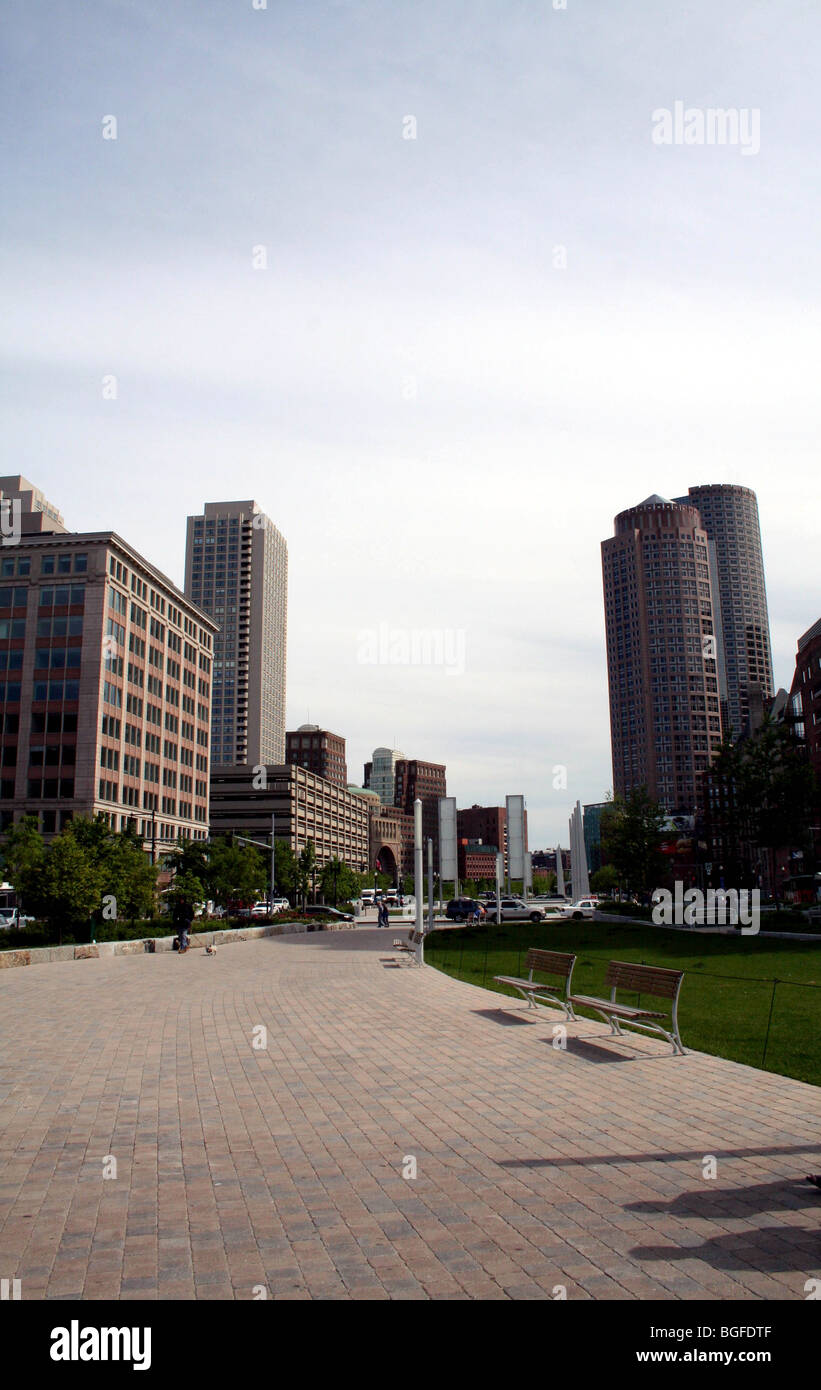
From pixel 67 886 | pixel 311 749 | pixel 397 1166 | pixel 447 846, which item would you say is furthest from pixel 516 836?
pixel 311 749

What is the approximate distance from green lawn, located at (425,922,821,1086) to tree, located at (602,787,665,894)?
1712 centimetres

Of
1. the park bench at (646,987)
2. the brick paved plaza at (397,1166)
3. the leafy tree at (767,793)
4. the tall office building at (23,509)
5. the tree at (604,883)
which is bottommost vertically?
the tree at (604,883)

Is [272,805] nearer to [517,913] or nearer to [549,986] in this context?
[517,913]

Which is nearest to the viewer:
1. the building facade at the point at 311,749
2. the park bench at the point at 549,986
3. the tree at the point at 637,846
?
the park bench at the point at 549,986

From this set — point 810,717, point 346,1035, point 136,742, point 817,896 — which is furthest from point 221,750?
point 346,1035

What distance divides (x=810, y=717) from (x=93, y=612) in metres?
64.2

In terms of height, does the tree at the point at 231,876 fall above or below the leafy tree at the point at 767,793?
below

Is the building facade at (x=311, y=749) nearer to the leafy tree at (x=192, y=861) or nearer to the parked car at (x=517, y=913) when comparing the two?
the parked car at (x=517, y=913)

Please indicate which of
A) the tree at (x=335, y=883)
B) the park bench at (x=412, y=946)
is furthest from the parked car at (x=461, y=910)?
the tree at (x=335, y=883)

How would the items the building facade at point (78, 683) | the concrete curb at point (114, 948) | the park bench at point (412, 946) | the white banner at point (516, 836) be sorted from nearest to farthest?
the concrete curb at point (114, 948) → the park bench at point (412, 946) → the white banner at point (516, 836) → the building facade at point (78, 683)

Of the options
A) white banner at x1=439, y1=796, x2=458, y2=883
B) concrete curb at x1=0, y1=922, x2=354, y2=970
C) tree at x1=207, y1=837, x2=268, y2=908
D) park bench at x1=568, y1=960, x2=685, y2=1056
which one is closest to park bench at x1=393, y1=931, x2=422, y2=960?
white banner at x1=439, y1=796, x2=458, y2=883

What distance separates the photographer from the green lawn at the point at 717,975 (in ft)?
38.1

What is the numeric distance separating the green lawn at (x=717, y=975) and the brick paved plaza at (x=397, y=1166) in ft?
3.52

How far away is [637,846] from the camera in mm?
58500
